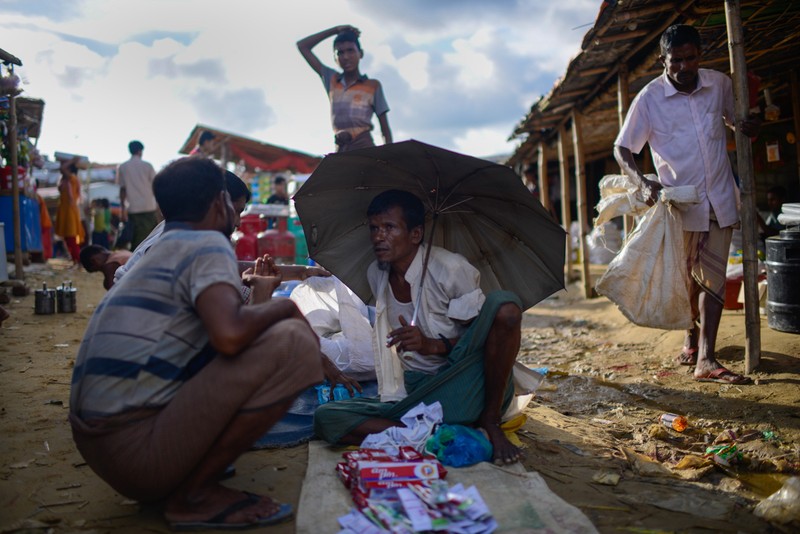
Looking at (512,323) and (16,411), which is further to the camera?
(16,411)

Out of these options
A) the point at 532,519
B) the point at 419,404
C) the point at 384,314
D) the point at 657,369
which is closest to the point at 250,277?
the point at 384,314

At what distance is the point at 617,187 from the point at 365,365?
2.25 m

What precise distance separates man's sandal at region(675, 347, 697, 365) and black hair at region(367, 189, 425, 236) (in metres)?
2.78

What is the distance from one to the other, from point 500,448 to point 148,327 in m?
1.61

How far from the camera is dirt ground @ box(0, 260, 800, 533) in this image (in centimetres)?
243

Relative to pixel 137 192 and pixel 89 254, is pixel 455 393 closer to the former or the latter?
pixel 89 254

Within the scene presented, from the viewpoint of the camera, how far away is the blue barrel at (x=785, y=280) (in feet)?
14.7

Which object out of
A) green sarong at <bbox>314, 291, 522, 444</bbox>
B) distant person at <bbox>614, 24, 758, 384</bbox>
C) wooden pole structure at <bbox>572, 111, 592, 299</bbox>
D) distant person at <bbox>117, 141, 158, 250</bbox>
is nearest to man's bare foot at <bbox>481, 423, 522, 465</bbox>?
green sarong at <bbox>314, 291, 522, 444</bbox>

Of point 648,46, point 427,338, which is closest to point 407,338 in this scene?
point 427,338

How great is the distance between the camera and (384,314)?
132 inches

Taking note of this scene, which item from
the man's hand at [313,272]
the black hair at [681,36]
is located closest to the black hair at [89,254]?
the man's hand at [313,272]

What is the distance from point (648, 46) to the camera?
589cm

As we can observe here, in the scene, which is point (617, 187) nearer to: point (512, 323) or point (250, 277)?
point (512, 323)

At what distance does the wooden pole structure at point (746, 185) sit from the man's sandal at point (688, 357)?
1.84ft
